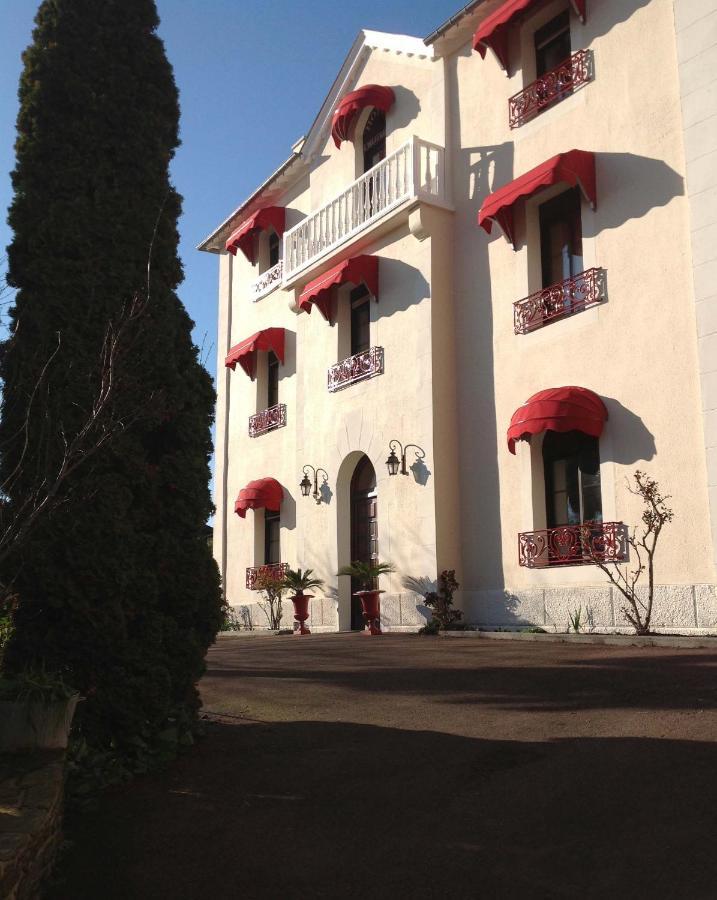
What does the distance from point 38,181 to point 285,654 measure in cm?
666

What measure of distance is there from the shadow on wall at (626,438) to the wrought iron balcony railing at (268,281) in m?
9.22

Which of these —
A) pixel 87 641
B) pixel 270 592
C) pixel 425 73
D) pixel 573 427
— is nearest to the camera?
pixel 87 641

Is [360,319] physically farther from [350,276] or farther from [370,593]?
[370,593]

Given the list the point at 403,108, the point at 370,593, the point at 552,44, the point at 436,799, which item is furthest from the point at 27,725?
the point at 403,108

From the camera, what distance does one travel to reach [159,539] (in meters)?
6.41

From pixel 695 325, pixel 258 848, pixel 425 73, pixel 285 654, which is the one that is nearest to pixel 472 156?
pixel 425 73

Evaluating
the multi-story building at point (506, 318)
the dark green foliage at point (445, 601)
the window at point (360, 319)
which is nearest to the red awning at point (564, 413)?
the multi-story building at point (506, 318)

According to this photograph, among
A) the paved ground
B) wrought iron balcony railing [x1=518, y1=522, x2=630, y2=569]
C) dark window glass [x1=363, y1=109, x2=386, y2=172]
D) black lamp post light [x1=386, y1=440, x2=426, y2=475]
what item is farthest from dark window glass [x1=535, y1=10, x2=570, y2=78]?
the paved ground

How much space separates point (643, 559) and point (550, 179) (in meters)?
5.38

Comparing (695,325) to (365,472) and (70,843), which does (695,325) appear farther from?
(70,843)

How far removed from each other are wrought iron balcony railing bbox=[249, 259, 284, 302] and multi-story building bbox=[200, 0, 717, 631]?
0.90ft

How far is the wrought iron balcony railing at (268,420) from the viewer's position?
19266mm

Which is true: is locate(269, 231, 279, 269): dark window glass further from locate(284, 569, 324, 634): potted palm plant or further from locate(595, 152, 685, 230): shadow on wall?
locate(595, 152, 685, 230): shadow on wall

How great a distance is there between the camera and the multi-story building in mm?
11172
